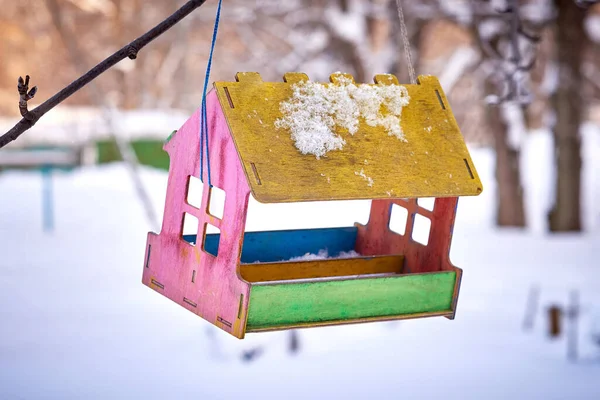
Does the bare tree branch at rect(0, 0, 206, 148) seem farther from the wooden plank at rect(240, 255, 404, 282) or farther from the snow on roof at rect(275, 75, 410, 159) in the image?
the wooden plank at rect(240, 255, 404, 282)

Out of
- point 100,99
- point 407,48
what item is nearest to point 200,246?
point 407,48

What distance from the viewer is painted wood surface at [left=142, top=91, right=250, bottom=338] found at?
2.36 m

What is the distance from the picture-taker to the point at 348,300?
252 cm

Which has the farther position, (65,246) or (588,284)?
(65,246)

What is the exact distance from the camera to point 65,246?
38.9 feet

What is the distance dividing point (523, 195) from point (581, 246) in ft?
3.38

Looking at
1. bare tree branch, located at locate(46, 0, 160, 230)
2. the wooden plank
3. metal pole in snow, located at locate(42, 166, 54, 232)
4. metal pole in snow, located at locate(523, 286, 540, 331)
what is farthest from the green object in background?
the wooden plank

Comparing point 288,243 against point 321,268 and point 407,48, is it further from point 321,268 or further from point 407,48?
point 407,48

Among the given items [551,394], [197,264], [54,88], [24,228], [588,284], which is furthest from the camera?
[54,88]

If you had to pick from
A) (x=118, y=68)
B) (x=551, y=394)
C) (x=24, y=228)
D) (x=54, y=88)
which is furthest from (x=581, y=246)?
(x=54, y=88)

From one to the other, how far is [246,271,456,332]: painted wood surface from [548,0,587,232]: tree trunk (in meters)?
8.53

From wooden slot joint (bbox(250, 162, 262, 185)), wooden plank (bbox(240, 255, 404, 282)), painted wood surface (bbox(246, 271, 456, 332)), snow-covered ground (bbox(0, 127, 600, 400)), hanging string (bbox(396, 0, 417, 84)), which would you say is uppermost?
hanging string (bbox(396, 0, 417, 84))

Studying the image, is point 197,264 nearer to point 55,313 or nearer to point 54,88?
point 55,313

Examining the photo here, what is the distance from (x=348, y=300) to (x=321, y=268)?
0.46 m
